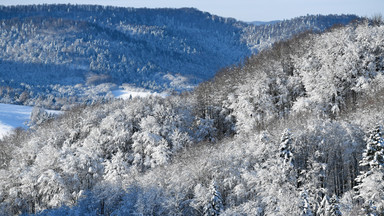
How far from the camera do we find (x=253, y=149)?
209 ft

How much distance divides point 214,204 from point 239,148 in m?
14.0

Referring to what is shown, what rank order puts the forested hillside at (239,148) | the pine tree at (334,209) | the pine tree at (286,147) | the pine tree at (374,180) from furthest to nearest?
the pine tree at (286,147) < the forested hillside at (239,148) < the pine tree at (334,209) < the pine tree at (374,180)

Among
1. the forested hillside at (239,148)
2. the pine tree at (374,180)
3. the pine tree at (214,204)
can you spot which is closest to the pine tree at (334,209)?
the forested hillside at (239,148)

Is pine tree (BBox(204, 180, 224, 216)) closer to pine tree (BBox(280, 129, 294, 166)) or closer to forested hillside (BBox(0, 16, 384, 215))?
forested hillside (BBox(0, 16, 384, 215))

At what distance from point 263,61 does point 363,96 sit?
33980 mm

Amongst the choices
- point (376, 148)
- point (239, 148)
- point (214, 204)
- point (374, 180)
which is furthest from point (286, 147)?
point (374, 180)

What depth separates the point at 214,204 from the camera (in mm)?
54625

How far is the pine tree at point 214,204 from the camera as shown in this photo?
54.3m

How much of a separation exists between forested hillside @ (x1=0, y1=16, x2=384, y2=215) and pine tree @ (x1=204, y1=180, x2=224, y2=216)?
15 cm

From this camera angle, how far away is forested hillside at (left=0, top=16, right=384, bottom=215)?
5466 cm

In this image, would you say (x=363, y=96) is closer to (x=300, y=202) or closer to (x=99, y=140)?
(x=300, y=202)

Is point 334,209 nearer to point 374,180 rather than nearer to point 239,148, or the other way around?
point 374,180

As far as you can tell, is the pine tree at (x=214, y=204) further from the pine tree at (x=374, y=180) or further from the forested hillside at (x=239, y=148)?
the pine tree at (x=374, y=180)

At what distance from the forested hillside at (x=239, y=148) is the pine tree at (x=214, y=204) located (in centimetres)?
15
